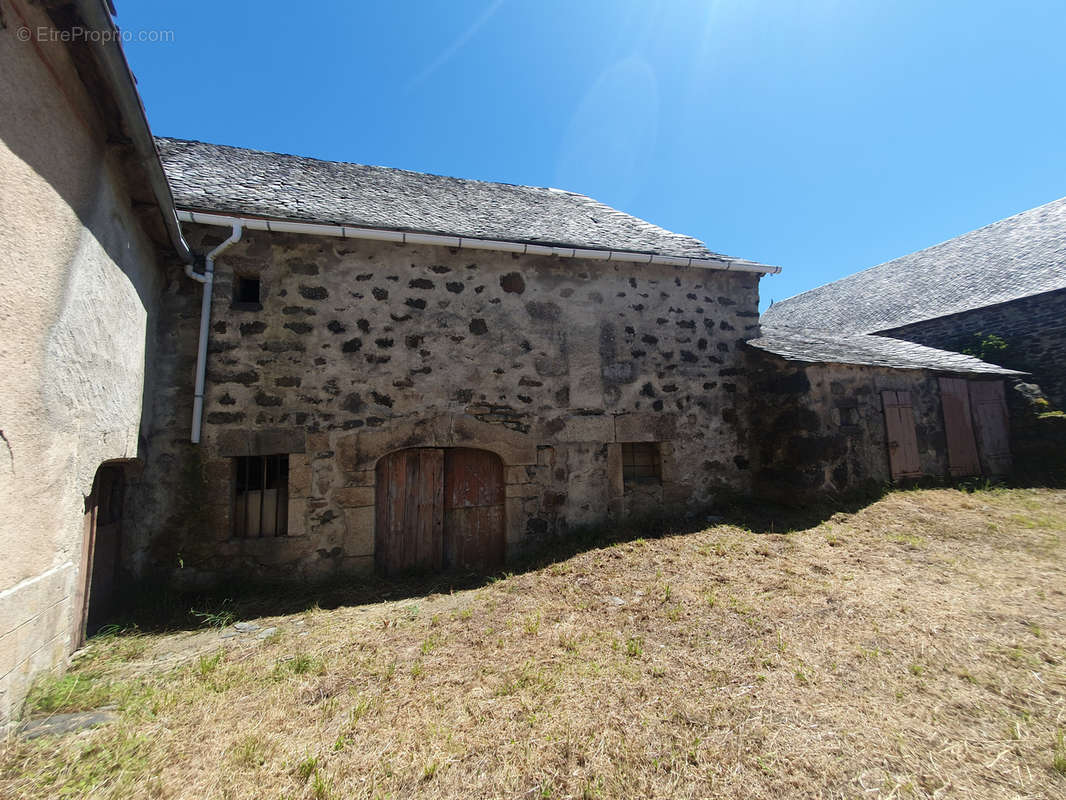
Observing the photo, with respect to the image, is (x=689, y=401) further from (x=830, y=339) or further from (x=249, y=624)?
(x=249, y=624)

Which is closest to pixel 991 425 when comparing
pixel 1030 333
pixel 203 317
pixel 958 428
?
pixel 958 428

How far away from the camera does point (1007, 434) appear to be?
8.31 meters

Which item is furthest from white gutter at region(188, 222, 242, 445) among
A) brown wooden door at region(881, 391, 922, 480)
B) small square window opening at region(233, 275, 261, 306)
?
brown wooden door at region(881, 391, 922, 480)

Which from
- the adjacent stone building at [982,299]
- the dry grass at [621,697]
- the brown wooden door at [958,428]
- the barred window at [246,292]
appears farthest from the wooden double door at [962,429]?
the barred window at [246,292]

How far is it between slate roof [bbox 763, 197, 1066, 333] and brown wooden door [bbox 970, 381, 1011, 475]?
4230mm

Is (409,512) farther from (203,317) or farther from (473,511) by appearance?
(203,317)

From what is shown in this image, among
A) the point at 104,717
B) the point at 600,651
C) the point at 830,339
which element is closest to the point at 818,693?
the point at 600,651

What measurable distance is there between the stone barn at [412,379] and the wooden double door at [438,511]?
0.02m

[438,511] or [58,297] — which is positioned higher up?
[58,297]

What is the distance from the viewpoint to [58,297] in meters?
2.60

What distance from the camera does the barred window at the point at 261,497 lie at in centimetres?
481

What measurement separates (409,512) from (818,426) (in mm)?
5382

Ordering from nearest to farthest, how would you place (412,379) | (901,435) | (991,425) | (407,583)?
(407,583) < (412,379) < (901,435) < (991,425)

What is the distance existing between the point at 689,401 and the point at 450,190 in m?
5.08
